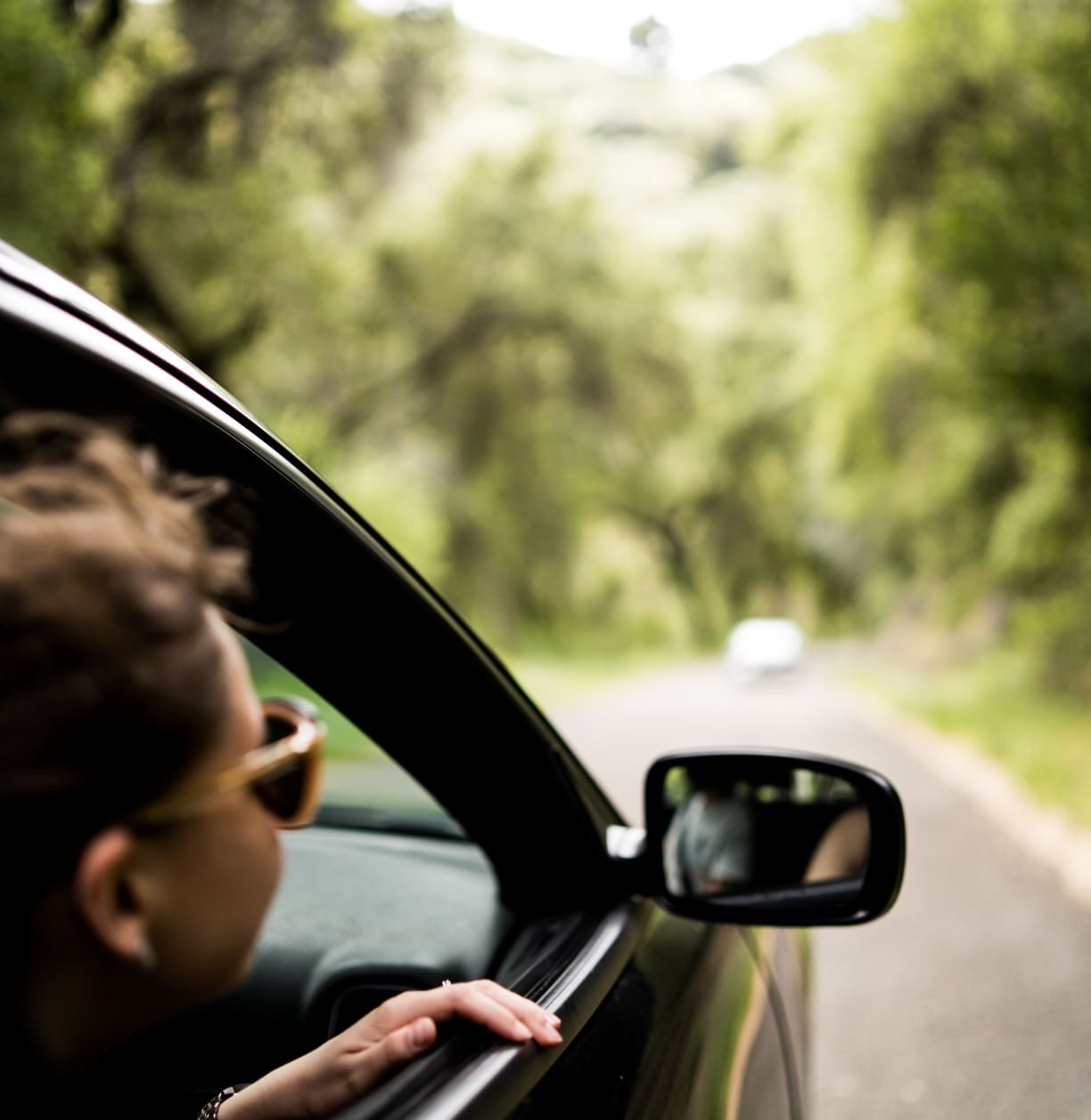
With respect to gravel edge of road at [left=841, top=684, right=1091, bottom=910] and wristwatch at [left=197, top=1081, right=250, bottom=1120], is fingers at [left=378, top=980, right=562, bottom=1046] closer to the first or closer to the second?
wristwatch at [left=197, top=1081, right=250, bottom=1120]

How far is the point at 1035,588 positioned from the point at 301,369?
43.3 ft

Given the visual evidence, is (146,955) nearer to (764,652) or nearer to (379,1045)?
(379,1045)

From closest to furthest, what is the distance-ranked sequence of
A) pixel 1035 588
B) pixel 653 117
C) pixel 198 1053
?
pixel 198 1053
pixel 1035 588
pixel 653 117

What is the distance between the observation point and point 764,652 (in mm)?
28031

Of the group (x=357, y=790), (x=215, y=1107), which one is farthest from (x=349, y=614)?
(x=357, y=790)

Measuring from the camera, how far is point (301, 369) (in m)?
21.5

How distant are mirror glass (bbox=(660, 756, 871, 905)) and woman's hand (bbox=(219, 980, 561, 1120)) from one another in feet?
1.68

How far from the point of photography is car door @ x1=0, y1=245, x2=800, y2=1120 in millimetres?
990

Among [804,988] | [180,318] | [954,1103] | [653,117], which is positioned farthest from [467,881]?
[653,117]

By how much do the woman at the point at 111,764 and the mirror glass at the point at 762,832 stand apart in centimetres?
91

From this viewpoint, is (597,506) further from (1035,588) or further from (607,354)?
(1035,588)

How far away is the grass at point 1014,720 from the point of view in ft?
32.1

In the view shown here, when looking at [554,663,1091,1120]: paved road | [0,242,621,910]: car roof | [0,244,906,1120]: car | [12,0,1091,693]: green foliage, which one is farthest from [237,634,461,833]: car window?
[12,0,1091,693]: green foliage

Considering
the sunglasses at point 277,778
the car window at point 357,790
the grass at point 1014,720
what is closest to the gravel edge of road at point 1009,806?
the grass at point 1014,720
